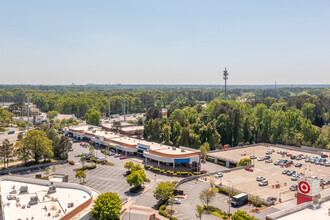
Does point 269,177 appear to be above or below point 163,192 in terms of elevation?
below

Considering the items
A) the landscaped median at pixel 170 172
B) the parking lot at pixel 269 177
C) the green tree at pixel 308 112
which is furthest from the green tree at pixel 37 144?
the green tree at pixel 308 112

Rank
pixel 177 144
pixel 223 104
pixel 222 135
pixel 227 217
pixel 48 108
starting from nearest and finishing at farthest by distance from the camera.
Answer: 1. pixel 227 217
2. pixel 177 144
3. pixel 222 135
4. pixel 223 104
5. pixel 48 108

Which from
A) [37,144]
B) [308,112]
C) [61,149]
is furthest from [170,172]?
[308,112]

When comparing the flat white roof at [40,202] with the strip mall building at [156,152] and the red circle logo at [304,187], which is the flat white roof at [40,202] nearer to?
the red circle logo at [304,187]

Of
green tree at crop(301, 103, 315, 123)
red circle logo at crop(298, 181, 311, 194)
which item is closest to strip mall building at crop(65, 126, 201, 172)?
red circle logo at crop(298, 181, 311, 194)

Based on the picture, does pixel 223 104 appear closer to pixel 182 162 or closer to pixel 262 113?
pixel 262 113

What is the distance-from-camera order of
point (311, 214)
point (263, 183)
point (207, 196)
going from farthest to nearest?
point (263, 183), point (207, 196), point (311, 214)

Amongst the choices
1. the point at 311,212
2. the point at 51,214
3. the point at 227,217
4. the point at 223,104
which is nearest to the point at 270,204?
the point at 227,217

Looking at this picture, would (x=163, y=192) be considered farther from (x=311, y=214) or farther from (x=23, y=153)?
(x=23, y=153)
